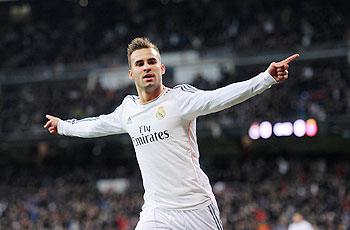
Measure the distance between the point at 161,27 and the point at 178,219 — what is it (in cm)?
2594

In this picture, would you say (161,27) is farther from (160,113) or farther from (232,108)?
(160,113)

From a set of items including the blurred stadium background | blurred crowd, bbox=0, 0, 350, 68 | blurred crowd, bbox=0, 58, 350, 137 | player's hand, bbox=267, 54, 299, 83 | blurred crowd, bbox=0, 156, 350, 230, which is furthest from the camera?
blurred crowd, bbox=0, 0, 350, 68

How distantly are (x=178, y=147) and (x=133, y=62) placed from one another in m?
0.78

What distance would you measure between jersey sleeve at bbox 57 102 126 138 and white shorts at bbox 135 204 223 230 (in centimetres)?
83

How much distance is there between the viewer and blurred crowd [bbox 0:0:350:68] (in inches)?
1123

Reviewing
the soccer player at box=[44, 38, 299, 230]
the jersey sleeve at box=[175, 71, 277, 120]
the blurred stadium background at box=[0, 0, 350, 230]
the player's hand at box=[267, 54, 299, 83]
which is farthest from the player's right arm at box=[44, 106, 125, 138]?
the blurred stadium background at box=[0, 0, 350, 230]

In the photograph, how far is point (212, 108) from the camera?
5719mm

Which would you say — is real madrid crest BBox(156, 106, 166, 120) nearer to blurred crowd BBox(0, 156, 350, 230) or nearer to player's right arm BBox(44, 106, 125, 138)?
player's right arm BBox(44, 106, 125, 138)

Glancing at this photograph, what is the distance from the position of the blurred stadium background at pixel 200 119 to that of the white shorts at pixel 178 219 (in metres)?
15.5

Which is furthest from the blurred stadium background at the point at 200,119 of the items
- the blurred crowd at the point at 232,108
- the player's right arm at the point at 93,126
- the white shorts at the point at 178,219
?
the white shorts at the point at 178,219

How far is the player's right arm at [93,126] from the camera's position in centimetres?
654

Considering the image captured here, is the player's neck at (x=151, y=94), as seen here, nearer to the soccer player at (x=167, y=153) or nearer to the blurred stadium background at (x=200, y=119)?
the soccer player at (x=167, y=153)

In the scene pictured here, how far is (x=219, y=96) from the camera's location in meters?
5.63

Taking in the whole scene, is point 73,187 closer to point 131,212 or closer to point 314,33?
point 131,212
